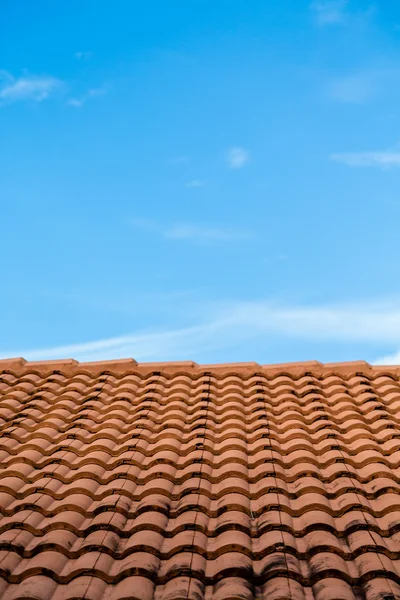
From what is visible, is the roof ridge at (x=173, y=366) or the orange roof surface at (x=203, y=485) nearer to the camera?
the orange roof surface at (x=203, y=485)

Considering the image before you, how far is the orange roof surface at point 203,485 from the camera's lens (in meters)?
3.54

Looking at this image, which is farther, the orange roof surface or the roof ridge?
the roof ridge

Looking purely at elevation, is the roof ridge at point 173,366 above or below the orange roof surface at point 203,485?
above

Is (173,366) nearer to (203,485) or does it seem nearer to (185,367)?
(185,367)

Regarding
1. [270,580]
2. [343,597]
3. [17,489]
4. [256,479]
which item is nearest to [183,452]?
[256,479]

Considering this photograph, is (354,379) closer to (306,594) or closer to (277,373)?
(277,373)

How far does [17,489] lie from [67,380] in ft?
9.05

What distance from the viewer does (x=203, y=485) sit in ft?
15.3

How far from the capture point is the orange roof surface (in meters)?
3.54

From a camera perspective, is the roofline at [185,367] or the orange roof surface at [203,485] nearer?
the orange roof surface at [203,485]

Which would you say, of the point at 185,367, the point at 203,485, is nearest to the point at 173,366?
the point at 185,367

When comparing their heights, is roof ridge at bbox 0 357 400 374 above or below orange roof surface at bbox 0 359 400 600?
above

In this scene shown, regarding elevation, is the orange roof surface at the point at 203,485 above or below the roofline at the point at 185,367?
below

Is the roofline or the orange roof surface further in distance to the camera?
the roofline
